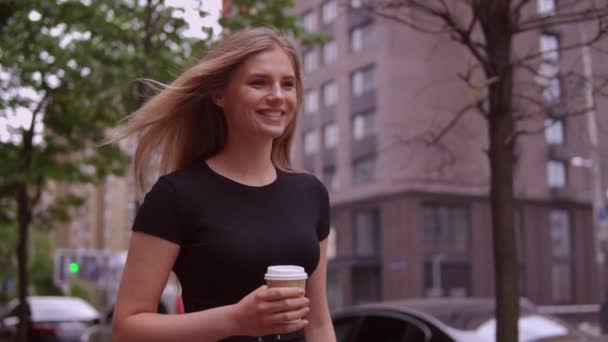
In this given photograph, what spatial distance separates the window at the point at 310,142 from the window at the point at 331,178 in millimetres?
1652

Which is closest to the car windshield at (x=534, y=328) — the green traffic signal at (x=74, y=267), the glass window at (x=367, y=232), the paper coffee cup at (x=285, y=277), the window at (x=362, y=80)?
the paper coffee cup at (x=285, y=277)

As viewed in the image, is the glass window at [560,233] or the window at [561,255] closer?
the window at [561,255]

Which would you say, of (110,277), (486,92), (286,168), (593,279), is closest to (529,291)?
(593,279)

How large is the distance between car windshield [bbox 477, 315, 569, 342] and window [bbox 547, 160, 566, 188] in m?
42.3

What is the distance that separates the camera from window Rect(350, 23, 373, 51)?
44750mm

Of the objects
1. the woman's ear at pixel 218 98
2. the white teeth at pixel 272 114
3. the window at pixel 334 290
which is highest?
the woman's ear at pixel 218 98

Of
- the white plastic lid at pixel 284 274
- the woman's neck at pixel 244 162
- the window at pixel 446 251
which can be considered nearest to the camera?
the white plastic lid at pixel 284 274

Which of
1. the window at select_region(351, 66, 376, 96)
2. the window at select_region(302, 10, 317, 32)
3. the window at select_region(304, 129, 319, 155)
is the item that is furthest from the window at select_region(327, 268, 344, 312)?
the window at select_region(302, 10, 317, 32)

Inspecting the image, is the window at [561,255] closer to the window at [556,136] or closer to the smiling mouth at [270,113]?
the window at [556,136]

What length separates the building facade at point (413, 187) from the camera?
42750 mm

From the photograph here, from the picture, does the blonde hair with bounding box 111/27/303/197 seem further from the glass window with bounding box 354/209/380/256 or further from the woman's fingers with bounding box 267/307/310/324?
the glass window with bounding box 354/209/380/256

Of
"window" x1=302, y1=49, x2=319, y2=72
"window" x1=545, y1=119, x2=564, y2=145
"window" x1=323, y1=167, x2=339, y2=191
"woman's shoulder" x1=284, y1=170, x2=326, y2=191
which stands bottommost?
"woman's shoulder" x1=284, y1=170, x2=326, y2=191

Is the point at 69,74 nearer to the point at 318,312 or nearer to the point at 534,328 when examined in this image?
the point at 534,328

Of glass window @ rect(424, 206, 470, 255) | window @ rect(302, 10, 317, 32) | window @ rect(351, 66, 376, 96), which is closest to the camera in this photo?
glass window @ rect(424, 206, 470, 255)
